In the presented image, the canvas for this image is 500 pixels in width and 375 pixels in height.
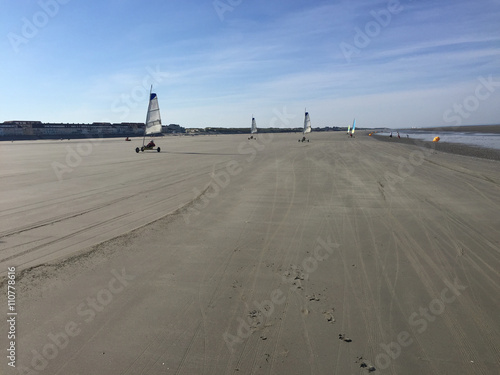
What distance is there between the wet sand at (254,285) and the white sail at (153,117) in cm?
2550

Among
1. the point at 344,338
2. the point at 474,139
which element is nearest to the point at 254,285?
the point at 344,338

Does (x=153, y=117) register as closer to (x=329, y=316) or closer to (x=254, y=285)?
(x=254, y=285)

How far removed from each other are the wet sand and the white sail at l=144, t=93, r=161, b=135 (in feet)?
83.7

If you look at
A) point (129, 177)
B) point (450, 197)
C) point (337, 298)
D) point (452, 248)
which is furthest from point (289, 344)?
point (129, 177)

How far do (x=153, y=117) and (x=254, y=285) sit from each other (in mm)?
33374

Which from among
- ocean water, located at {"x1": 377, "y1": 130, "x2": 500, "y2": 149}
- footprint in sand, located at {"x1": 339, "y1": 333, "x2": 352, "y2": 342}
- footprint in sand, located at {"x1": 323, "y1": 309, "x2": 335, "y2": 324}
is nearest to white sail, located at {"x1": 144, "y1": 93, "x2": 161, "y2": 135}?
footprint in sand, located at {"x1": 323, "y1": 309, "x2": 335, "y2": 324}

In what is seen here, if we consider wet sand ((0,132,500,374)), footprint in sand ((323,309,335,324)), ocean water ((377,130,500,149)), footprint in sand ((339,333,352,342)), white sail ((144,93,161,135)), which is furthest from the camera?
ocean water ((377,130,500,149))

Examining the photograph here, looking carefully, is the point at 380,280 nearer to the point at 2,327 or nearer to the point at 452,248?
the point at 452,248

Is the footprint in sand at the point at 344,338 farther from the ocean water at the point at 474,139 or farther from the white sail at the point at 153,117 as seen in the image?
the ocean water at the point at 474,139

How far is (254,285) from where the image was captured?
16.9 feet

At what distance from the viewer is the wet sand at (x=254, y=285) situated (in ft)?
11.7

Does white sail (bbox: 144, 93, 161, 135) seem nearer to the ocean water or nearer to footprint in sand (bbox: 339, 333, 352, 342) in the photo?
footprint in sand (bbox: 339, 333, 352, 342)

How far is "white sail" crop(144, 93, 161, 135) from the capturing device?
3466 centimetres

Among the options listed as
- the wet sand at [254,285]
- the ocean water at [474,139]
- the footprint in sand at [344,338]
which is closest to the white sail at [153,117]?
the wet sand at [254,285]
